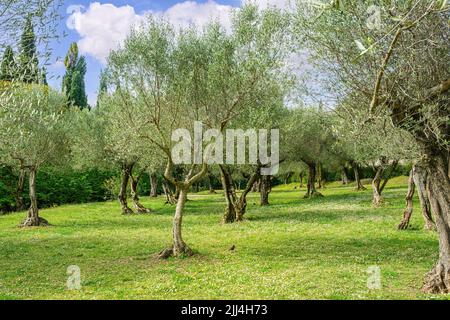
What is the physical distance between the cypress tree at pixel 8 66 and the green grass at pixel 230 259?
22.4 ft

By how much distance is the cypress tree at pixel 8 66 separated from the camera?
13.4 m

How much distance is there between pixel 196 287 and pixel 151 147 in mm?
20188

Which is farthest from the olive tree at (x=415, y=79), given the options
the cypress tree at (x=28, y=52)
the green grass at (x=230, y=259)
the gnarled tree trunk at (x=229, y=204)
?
the gnarled tree trunk at (x=229, y=204)

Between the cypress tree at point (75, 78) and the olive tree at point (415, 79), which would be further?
the cypress tree at point (75, 78)

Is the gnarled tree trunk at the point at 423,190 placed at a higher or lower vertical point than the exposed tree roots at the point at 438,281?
higher

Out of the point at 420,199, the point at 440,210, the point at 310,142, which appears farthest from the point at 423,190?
the point at 310,142

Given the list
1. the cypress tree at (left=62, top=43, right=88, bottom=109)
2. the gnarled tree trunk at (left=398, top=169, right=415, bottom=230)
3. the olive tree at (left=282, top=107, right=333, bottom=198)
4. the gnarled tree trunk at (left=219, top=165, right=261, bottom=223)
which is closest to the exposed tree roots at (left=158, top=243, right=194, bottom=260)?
the gnarled tree trunk at (left=219, top=165, right=261, bottom=223)

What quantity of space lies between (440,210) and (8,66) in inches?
547

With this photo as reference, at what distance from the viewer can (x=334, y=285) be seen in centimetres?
1297

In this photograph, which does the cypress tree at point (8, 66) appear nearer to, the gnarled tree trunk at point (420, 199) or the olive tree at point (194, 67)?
the olive tree at point (194, 67)

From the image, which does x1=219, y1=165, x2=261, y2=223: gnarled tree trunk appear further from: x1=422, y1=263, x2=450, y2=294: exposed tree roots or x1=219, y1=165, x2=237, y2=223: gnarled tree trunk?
x1=422, y1=263, x2=450, y2=294: exposed tree roots

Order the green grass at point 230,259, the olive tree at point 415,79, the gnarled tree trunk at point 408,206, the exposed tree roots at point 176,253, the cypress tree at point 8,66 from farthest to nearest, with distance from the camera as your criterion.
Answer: the gnarled tree trunk at point 408,206
the exposed tree roots at point 176,253
the cypress tree at point 8,66
the green grass at point 230,259
the olive tree at point 415,79
